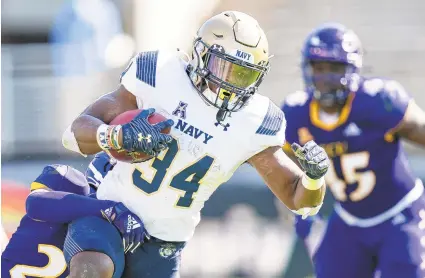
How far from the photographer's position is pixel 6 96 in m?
6.81

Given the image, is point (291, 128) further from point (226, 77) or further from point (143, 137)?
point (143, 137)

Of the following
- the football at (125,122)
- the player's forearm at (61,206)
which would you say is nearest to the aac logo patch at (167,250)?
the player's forearm at (61,206)

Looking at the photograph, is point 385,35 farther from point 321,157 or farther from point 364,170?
point 321,157

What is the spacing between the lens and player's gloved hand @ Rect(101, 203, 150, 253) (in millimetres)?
3412

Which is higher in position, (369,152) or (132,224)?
(132,224)

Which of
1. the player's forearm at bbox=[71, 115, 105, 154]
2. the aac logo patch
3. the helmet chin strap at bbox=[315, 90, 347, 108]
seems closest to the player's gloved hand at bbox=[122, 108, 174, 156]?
the player's forearm at bbox=[71, 115, 105, 154]

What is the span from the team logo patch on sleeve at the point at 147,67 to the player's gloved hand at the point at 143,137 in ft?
0.80

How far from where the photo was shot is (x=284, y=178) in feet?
12.0

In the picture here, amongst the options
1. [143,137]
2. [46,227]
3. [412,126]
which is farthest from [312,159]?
[412,126]

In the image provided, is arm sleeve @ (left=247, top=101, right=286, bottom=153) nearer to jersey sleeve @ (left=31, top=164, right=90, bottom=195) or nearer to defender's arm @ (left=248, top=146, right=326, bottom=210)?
defender's arm @ (left=248, top=146, right=326, bottom=210)

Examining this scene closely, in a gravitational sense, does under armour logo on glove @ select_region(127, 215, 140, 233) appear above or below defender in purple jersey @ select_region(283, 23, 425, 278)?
above

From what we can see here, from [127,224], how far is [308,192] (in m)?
0.65

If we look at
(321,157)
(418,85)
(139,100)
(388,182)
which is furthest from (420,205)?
(418,85)

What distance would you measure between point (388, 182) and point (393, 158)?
0.12 metres
